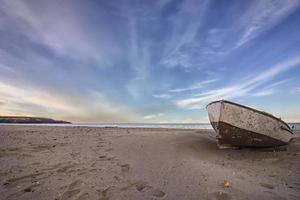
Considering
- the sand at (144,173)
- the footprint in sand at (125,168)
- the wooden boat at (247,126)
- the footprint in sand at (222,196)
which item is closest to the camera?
the footprint in sand at (222,196)

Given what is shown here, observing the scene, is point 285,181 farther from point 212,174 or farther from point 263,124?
point 263,124

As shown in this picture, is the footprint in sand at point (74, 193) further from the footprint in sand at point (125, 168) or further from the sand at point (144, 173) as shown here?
the footprint in sand at point (125, 168)

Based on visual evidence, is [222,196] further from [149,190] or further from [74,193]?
[74,193]

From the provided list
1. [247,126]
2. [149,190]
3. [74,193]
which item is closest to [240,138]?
[247,126]

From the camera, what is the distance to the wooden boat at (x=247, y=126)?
7.45 metres

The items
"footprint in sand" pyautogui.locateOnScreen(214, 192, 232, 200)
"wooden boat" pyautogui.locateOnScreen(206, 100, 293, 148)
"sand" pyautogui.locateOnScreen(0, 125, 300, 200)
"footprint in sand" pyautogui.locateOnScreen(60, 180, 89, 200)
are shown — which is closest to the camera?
"footprint in sand" pyautogui.locateOnScreen(60, 180, 89, 200)

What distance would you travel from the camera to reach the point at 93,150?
22.6 feet

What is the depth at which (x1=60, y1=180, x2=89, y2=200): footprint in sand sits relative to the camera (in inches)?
135

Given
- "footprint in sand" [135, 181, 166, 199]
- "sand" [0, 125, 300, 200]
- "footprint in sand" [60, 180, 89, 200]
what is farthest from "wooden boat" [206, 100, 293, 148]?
"footprint in sand" [60, 180, 89, 200]

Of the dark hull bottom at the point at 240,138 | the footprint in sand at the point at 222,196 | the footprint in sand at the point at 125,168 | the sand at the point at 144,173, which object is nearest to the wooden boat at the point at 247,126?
the dark hull bottom at the point at 240,138

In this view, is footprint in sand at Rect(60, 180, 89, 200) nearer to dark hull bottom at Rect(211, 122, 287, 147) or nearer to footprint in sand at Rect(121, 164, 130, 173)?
footprint in sand at Rect(121, 164, 130, 173)

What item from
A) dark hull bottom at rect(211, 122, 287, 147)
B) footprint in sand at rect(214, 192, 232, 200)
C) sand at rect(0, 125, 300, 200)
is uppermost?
dark hull bottom at rect(211, 122, 287, 147)

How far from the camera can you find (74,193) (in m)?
3.57

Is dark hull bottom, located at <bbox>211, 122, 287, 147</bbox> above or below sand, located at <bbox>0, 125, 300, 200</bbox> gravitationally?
above
